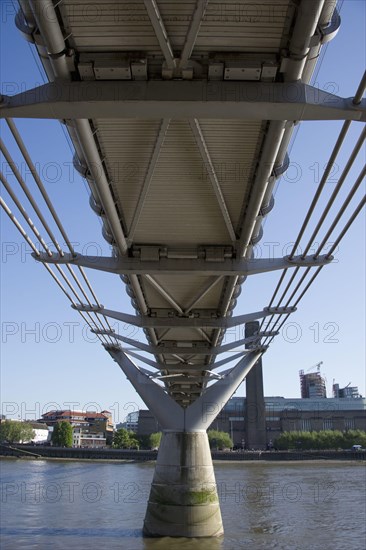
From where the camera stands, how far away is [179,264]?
11.2 m

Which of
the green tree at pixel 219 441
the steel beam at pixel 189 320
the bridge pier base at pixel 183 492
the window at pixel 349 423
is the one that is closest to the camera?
the steel beam at pixel 189 320

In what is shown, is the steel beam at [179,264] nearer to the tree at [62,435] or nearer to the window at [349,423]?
the tree at [62,435]

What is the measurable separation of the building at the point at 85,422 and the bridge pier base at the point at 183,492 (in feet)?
337

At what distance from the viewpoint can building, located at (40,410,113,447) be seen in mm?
126694

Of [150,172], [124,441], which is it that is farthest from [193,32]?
[124,441]

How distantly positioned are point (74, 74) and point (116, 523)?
1780 cm

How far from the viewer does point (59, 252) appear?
9898mm

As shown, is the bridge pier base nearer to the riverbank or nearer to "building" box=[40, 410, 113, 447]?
the riverbank

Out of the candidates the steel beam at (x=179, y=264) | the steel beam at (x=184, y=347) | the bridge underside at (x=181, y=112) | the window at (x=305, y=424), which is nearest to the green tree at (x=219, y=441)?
the window at (x=305, y=424)

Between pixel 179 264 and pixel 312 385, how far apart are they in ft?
569

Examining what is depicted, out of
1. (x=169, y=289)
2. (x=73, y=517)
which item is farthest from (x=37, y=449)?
(x=169, y=289)

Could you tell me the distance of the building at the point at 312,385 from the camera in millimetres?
173875

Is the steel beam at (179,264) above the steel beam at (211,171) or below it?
below

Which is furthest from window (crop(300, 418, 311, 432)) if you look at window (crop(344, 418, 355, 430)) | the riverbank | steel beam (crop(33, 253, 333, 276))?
steel beam (crop(33, 253, 333, 276))
